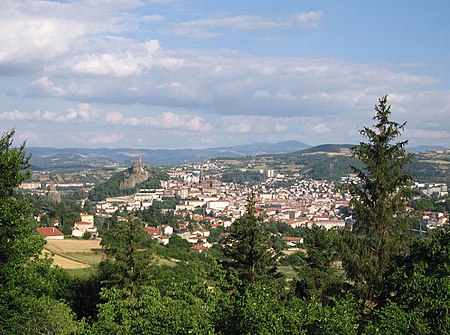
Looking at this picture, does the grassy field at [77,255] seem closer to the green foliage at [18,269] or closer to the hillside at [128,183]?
the green foliage at [18,269]

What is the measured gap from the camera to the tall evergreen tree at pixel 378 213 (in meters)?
14.0

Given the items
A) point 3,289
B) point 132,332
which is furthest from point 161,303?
point 3,289

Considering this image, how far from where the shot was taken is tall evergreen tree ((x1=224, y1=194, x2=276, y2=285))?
1919 cm

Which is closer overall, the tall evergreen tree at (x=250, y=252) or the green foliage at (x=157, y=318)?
the green foliage at (x=157, y=318)

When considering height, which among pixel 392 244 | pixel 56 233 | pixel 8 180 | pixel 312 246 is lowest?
pixel 56 233

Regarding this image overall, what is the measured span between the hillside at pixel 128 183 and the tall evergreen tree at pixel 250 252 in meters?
139

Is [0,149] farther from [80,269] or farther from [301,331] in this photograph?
[80,269]

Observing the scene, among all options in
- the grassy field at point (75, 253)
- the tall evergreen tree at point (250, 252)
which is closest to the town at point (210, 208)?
the grassy field at point (75, 253)

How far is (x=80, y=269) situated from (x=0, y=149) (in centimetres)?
2616

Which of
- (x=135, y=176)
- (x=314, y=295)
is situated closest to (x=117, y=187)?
(x=135, y=176)

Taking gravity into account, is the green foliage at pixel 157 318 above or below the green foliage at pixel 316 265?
above

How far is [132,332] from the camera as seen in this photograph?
10.8 metres

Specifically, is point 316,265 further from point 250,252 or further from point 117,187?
point 117,187

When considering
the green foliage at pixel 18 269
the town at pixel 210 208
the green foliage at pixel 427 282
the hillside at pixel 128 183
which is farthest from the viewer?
the hillside at pixel 128 183
